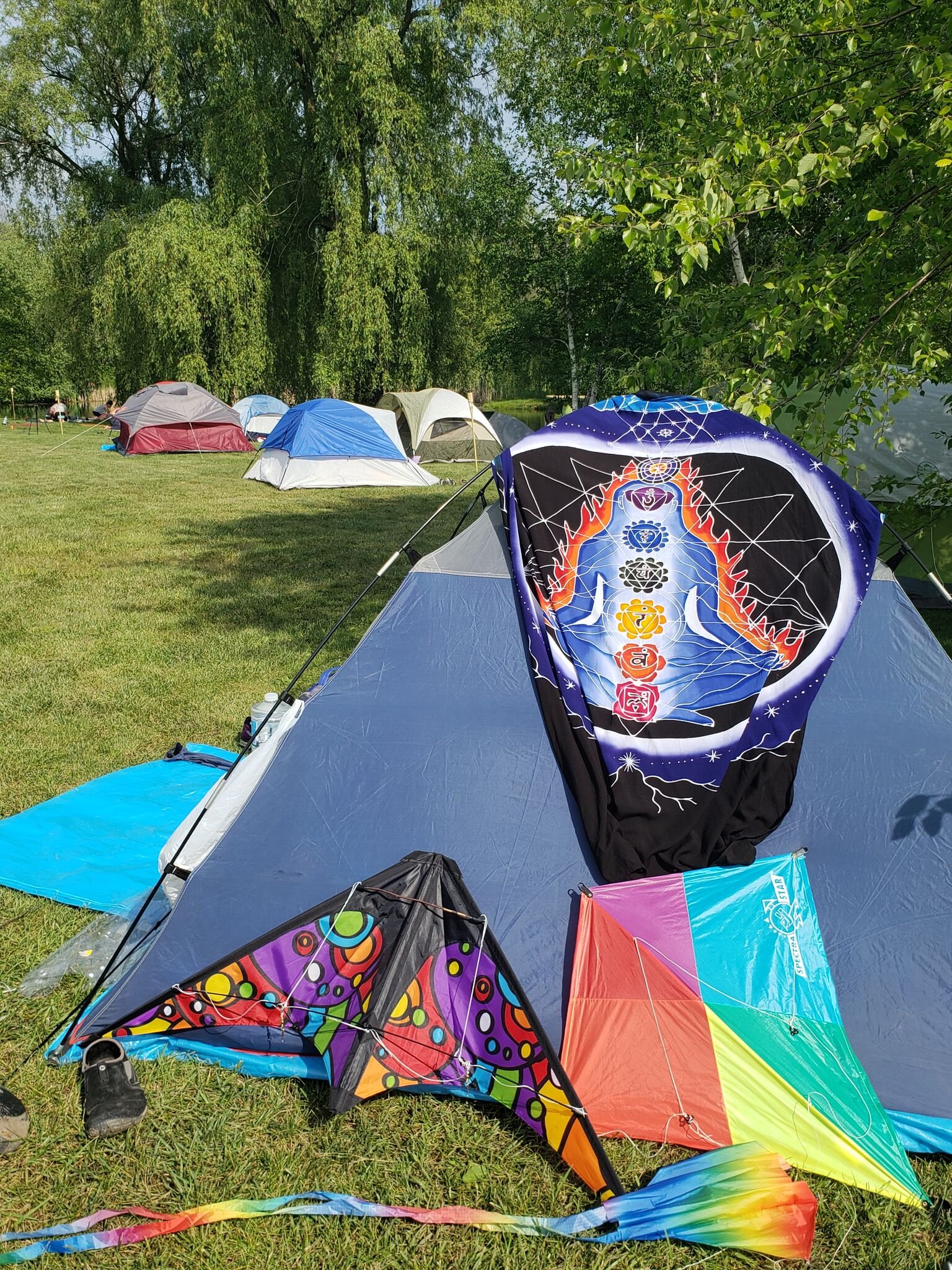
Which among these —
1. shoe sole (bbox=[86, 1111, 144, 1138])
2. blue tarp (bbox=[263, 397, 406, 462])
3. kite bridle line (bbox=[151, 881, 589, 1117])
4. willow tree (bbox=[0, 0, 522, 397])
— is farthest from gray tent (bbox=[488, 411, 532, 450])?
willow tree (bbox=[0, 0, 522, 397])

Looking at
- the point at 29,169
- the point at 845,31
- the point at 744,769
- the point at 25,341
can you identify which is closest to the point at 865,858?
the point at 744,769

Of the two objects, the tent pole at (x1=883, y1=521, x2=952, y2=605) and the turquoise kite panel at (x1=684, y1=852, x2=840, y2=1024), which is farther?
the tent pole at (x1=883, y1=521, x2=952, y2=605)

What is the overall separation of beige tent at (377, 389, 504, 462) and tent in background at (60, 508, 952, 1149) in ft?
48.2

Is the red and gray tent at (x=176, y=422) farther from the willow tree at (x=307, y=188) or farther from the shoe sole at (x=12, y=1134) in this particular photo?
the shoe sole at (x=12, y=1134)

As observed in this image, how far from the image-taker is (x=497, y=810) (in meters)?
2.96

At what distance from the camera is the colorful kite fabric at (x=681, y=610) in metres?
2.92

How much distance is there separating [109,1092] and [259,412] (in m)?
19.5

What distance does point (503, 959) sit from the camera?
2.50 m

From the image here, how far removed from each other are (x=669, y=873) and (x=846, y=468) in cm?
201

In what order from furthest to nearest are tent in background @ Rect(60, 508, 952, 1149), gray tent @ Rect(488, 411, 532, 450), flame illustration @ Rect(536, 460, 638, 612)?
gray tent @ Rect(488, 411, 532, 450) → flame illustration @ Rect(536, 460, 638, 612) → tent in background @ Rect(60, 508, 952, 1149)

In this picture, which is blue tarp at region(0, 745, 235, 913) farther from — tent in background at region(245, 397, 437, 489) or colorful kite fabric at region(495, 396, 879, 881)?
tent in background at region(245, 397, 437, 489)

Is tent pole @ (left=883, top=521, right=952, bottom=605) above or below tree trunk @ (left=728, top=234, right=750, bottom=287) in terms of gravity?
below

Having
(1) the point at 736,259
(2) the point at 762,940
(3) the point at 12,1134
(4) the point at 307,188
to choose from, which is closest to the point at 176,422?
(4) the point at 307,188

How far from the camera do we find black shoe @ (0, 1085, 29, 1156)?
93.5 inches
